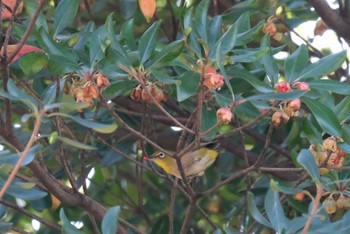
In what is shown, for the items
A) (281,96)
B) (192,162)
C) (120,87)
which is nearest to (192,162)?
(192,162)

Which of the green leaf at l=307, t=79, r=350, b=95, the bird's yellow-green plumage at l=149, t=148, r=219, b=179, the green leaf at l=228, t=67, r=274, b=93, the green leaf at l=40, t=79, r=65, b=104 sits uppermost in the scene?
the green leaf at l=40, t=79, r=65, b=104

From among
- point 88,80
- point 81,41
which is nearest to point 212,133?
point 88,80

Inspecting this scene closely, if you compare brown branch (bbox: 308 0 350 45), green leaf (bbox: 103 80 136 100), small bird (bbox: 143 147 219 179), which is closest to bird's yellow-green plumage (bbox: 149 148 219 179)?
small bird (bbox: 143 147 219 179)

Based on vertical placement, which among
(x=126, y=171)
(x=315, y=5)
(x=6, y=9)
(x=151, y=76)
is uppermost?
(x=6, y=9)

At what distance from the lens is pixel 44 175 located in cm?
164

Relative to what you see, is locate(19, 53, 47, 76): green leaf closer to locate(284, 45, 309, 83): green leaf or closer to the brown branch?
locate(284, 45, 309, 83): green leaf

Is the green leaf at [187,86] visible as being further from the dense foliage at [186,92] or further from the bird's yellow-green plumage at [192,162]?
the bird's yellow-green plumage at [192,162]

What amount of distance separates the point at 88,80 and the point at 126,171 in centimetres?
147

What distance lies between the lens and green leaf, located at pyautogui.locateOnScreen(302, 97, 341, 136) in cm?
161

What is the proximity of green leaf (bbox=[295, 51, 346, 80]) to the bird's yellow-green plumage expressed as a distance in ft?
1.07

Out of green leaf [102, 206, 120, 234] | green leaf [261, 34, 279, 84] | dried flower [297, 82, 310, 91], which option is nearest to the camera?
green leaf [102, 206, 120, 234]

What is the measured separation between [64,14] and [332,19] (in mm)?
724

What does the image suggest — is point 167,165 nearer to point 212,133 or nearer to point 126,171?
point 212,133

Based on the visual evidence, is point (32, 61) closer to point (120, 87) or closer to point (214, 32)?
point (120, 87)
